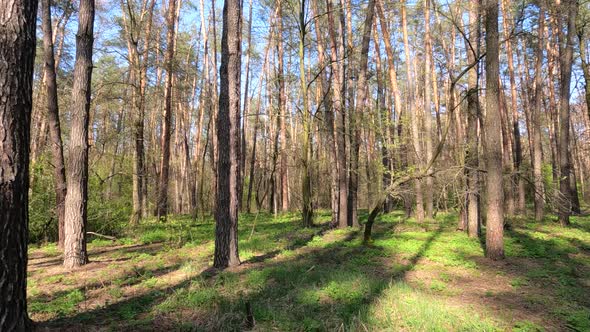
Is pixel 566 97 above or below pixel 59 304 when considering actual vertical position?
above

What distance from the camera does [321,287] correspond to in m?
5.68

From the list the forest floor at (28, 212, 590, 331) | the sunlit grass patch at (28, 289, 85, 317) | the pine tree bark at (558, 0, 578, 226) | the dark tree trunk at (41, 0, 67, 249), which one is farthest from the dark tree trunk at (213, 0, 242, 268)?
the pine tree bark at (558, 0, 578, 226)

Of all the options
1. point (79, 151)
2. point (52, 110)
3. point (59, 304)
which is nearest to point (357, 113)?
point (79, 151)

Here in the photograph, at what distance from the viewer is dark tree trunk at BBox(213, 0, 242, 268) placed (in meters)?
6.73

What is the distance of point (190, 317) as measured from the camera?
4.36 m

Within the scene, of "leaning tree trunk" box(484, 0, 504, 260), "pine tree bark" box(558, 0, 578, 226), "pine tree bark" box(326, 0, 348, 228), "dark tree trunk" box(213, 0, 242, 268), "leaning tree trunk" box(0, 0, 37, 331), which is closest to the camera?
"leaning tree trunk" box(0, 0, 37, 331)

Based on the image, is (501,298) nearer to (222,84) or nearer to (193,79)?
→ (222,84)

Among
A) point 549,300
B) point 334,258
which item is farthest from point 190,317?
point 549,300

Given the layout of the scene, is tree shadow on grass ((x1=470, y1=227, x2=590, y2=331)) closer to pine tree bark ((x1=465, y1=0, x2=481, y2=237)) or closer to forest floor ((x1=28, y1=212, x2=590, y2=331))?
forest floor ((x1=28, y1=212, x2=590, y2=331))

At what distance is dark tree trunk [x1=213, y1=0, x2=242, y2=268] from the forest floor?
18.8 inches

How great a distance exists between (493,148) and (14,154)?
885cm

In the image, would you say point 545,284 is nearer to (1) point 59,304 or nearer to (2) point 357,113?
(2) point 357,113

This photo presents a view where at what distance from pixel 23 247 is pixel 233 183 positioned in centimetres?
413

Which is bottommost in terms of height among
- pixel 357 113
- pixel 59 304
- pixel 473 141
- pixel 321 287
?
pixel 321 287
